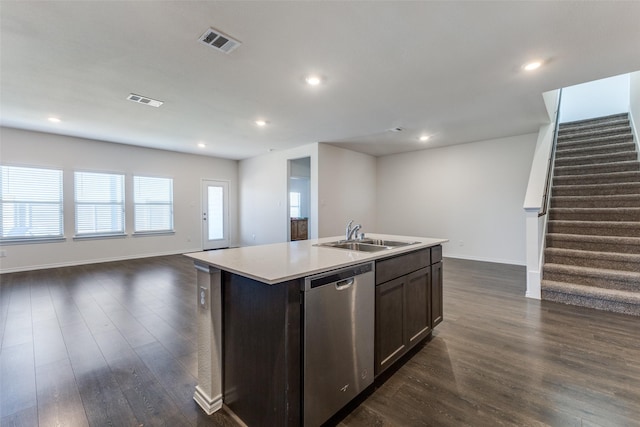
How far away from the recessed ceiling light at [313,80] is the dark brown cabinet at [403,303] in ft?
7.18

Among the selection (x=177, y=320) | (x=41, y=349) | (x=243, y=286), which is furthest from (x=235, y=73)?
(x=41, y=349)

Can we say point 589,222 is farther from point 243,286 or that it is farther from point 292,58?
point 243,286

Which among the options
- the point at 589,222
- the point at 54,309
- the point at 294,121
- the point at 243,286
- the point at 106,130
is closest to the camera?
the point at 243,286

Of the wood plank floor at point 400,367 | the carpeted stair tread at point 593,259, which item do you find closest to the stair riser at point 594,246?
the carpeted stair tread at point 593,259

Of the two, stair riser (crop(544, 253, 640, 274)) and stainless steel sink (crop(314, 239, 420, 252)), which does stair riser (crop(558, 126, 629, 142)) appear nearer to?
stair riser (crop(544, 253, 640, 274))

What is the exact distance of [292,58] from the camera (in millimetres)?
2705

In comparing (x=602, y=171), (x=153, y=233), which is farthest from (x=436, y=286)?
(x=153, y=233)

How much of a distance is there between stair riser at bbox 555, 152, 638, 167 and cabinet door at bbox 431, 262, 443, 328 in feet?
15.6

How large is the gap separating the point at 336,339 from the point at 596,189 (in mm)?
5567

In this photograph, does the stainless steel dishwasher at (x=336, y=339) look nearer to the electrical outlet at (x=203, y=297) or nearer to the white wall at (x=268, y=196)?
the electrical outlet at (x=203, y=297)

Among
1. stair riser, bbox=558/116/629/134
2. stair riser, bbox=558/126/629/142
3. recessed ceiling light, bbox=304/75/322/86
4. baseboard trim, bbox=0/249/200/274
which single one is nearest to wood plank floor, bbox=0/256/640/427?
baseboard trim, bbox=0/249/200/274

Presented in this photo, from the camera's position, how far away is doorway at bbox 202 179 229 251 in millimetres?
7980

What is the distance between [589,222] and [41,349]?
22.2ft

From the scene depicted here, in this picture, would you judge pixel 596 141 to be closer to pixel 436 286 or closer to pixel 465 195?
pixel 465 195
